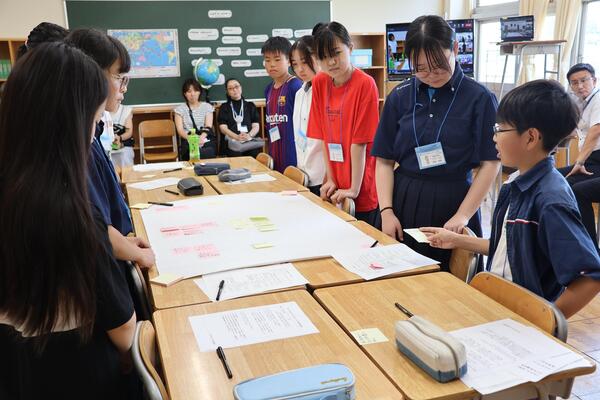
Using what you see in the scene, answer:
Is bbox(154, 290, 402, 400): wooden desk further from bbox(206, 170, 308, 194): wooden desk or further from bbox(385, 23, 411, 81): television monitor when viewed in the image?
bbox(385, 23, 411, 81): television monitor

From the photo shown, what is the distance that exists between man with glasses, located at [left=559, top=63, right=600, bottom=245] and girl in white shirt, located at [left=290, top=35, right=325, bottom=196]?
7.47ft

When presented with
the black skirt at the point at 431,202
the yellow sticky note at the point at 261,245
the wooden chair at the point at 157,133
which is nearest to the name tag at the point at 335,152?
the black skirt at the point at 431,202

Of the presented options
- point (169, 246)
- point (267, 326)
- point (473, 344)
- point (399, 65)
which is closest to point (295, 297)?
point (267, 326)

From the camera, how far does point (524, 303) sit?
4.65 feet

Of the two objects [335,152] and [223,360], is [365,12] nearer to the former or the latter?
[335,152]

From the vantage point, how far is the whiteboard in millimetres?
1849

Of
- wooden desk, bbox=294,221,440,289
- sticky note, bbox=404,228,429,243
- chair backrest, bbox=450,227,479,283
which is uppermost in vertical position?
sticky note, bbox=404,228,429,243

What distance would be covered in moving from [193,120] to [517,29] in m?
3.79

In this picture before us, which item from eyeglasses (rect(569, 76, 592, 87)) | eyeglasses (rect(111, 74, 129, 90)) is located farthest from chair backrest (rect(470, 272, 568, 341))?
eyeglasses (rect(569, 76, 592, 87))

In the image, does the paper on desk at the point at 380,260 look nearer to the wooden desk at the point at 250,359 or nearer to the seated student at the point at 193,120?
the wooden desk at the point at 250,359

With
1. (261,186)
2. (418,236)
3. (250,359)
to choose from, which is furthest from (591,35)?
(250,359)

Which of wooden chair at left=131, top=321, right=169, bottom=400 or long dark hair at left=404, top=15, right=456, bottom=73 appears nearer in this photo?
wooden chair at left=131, top=321, right=169, bottom=400

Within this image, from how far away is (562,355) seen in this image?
1.18 meters

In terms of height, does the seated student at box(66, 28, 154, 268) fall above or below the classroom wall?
below
